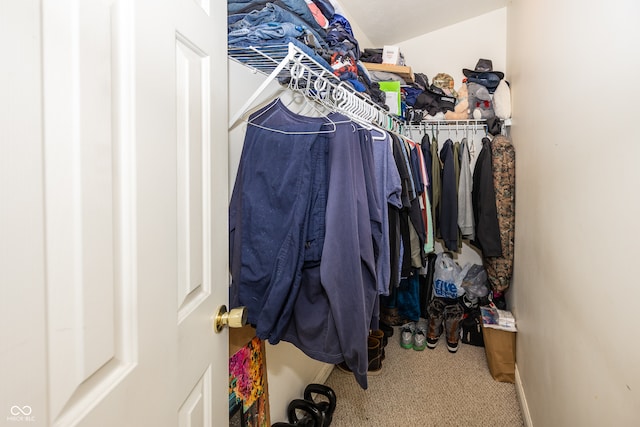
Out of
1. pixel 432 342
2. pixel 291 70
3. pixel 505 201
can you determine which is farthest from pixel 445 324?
pixel 291 70

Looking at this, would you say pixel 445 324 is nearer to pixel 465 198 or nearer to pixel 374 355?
pixel 374 355

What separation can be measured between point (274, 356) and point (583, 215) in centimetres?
137

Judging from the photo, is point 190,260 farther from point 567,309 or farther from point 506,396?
point 506,396

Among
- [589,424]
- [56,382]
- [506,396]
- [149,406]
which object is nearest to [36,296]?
[56,382]

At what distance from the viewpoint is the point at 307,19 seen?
1223 millimetres

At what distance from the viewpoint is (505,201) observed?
2.32 m

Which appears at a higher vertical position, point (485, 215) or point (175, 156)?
point (175, 156)

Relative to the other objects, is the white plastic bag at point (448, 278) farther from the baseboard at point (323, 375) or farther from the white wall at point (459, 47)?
the white wall at point (459, 47)

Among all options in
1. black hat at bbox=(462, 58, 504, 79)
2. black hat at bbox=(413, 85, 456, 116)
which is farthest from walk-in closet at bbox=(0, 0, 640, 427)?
black hat at bbox=(413, 85, 456, 116)

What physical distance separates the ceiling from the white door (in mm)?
2066

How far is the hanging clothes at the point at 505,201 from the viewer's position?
2.32 metres

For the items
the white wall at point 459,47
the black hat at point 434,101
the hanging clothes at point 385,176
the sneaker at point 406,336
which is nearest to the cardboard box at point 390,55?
the black hat at point 434,101

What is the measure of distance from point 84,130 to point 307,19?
42.8 inches

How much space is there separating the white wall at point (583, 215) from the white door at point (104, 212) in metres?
1.00
